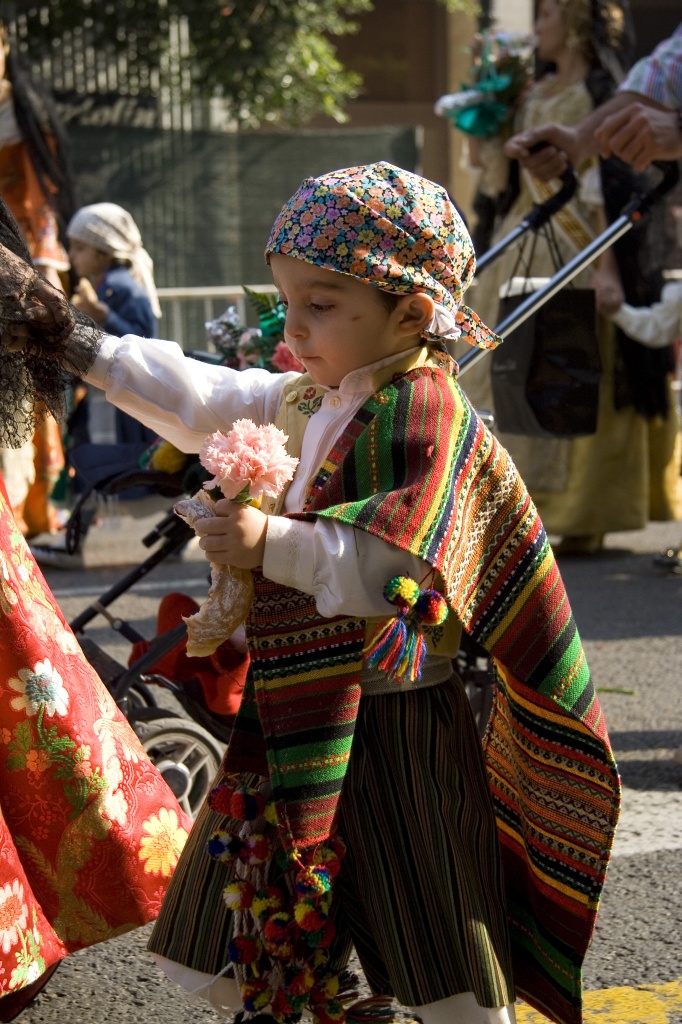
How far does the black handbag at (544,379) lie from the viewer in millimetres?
4871

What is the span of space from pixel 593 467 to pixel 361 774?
213 inches

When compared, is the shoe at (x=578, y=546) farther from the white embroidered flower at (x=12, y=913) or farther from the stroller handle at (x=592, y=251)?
the white embroidered flower at (x=12, y=913)

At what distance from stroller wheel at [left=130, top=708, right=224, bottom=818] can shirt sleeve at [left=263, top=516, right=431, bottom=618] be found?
1.43 meters

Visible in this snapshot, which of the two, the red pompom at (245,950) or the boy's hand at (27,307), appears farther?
the boy's hand at (27,307)

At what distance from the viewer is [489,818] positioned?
7.41 feet

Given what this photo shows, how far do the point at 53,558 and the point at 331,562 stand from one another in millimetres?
5424

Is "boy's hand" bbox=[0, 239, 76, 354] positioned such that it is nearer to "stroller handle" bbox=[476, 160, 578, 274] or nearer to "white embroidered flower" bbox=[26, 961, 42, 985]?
"white embroidered flower" bbox=[26, 961, 42, 985]

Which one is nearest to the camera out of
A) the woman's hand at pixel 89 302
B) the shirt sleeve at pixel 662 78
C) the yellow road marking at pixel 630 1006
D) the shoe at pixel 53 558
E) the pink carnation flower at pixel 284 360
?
the yellow road marking at pixel 630 1006

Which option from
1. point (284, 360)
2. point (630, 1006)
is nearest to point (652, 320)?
point (284, 360)

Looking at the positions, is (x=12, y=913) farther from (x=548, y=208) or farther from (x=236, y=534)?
(x=548, y=208)

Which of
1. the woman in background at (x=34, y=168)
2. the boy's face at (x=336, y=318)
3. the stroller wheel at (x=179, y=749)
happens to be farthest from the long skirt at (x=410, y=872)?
the woman in background at (x=34, y=168)

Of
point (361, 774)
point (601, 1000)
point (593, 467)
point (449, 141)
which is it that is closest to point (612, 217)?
point (593, 467)

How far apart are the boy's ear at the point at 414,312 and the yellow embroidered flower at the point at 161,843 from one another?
0.96m

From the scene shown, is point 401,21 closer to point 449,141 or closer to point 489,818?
point 449,141
